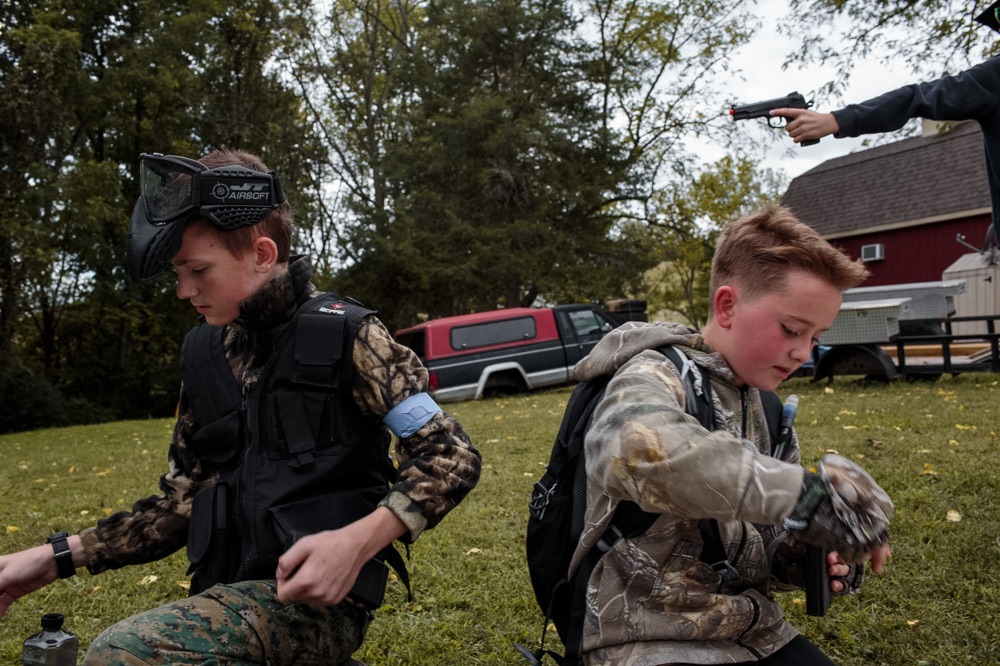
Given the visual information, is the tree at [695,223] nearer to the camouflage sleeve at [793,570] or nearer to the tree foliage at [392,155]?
the tree foliage at [392,155]

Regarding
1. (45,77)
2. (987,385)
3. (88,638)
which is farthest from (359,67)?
(88,638)

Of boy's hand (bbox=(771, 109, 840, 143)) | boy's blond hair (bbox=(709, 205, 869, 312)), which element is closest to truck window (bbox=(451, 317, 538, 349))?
boy's hand (bbox=(771, 109, 840, 143))

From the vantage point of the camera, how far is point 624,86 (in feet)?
97.2

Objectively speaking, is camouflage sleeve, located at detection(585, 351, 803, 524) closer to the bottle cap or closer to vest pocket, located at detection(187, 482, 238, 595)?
vest pocket, located at detection(187, 482, 238, 595)

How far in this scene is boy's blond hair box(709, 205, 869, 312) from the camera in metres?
1.93

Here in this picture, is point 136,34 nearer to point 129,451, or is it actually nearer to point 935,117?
point 129,451

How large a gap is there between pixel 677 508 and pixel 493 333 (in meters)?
18.1

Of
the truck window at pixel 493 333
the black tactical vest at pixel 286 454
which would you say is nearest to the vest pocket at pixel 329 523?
the black tactical vest at pixel 286 454

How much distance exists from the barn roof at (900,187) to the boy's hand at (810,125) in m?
26.1

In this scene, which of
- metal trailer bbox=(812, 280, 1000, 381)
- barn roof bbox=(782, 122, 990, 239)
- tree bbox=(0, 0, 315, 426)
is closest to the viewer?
metal trailer bbox=(812, 280, 1000, 381)

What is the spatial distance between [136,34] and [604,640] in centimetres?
2983

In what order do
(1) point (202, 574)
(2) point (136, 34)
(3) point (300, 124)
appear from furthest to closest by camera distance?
(3) point (300, 124) → (2) point (136, 34) → (1) point (202, 574)

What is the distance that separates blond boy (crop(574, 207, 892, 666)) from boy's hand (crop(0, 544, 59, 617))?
141 cm

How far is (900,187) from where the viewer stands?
31.3m
